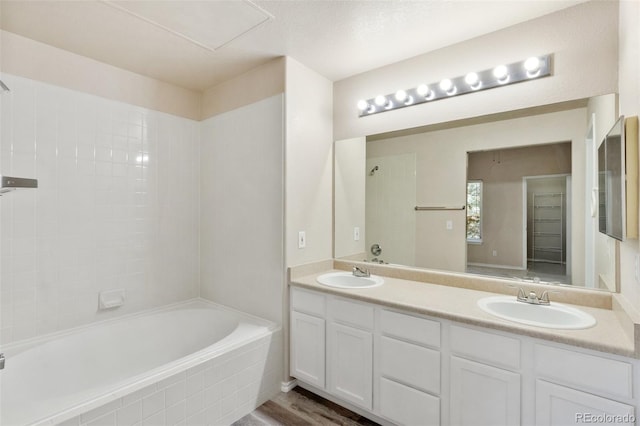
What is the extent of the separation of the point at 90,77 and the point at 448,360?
3094 millimetres

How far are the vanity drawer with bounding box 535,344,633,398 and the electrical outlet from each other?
1.59m

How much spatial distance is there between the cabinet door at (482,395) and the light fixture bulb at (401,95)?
1.80 metres

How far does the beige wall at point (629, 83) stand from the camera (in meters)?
1.26

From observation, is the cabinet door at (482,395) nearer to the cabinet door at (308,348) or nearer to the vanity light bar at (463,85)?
the cabinet door at (308,348)

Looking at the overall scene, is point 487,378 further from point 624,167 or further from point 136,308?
point 136,308

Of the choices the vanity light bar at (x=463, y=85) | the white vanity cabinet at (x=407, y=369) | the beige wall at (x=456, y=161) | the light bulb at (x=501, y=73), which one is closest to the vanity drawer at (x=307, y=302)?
the white vanity cabinet at (x=407, y=369)

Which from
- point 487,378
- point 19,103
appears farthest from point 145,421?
point 19,103

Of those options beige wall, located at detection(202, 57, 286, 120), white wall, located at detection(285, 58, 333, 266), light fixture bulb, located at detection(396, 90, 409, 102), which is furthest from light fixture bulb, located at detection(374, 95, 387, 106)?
beige wall, located at detection(202, 57, 286, 120)

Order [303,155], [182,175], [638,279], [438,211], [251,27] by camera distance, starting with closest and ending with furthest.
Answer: [638,279]
[251,27]
[438,211]
[303,155]
[182,175]

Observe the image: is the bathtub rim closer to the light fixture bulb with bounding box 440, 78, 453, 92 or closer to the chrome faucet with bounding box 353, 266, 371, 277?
the chrome faucet with bounding box 353, 266, 371, 277

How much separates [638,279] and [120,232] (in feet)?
10.4

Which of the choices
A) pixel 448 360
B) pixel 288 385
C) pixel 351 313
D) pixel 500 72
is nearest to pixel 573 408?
pixel 448 360

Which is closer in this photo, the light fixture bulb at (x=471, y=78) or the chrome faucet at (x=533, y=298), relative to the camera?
the chrome faucet at (x=533, y=298)

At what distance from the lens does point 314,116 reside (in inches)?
101
